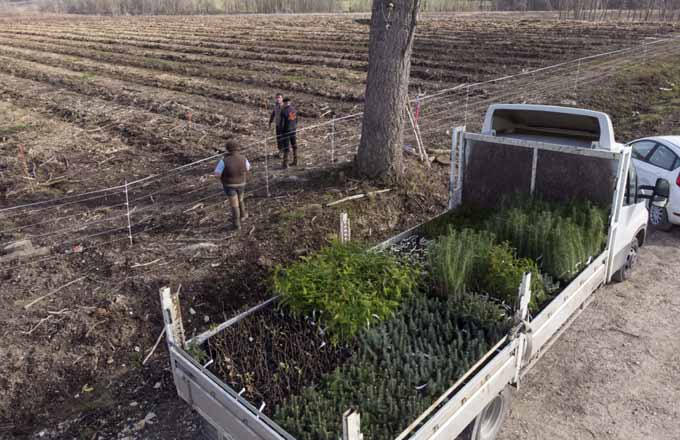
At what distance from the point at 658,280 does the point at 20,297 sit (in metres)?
9.10

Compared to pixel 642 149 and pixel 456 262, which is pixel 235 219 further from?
pixel 642 149

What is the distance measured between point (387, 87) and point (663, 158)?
5.26 m

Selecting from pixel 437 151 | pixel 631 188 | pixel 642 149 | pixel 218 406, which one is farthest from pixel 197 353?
pixel 437 151

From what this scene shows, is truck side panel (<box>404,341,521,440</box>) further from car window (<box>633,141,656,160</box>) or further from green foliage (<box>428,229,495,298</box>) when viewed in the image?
car window (<box>633,141,656,160</box>)

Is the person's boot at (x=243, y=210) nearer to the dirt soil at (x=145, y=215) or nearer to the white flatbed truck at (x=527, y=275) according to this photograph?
the dirt soil at (x=145, y=215)

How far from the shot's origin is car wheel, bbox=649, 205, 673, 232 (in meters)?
10.0

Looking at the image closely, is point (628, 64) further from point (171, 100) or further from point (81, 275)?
point (81, 275)

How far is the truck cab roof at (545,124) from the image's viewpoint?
7.50 meters

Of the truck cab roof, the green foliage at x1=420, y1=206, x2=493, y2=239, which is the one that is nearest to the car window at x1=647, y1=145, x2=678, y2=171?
the truck cab roof

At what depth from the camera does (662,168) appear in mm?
10086

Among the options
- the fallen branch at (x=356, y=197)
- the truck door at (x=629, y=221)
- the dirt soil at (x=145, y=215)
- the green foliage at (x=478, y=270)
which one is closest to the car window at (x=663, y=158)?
the truck door at (x=629, y=221)

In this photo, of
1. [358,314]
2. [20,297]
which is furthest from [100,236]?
[358,314]

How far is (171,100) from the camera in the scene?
20312mm

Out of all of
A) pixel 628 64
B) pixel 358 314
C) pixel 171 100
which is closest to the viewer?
pixel 358 314
